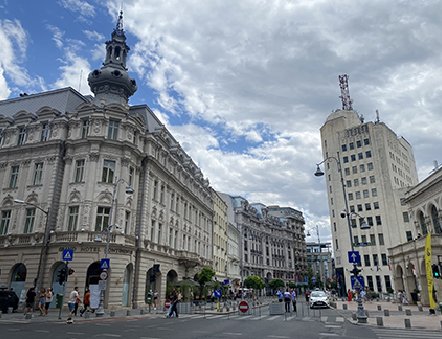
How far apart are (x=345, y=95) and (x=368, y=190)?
28.7 meters

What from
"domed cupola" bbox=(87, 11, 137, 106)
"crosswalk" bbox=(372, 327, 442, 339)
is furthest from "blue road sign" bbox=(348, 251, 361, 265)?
"domed cupola" bbox=(87, 11, 137, 106)

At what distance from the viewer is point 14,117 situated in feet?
130

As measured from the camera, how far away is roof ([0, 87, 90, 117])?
39719mm

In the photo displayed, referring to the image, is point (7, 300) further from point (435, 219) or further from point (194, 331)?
point (435, 219)

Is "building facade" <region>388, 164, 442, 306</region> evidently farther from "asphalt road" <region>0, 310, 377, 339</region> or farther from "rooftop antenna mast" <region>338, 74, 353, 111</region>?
"rooftop antenna mast" <region>338, 74, 353, 111</region>

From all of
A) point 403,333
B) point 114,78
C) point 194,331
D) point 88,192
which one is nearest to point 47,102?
point 114,78

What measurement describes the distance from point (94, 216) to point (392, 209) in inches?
2571

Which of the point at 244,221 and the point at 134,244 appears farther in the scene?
the point at 244,221

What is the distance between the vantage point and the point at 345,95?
9556cm

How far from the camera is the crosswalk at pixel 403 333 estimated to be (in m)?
15.0

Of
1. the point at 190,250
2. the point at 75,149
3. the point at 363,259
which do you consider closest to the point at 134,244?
the point at 75,149

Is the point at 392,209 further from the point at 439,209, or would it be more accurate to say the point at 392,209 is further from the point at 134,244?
the point at 134,244

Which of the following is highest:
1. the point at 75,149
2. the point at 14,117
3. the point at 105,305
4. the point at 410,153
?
the point at 410,153

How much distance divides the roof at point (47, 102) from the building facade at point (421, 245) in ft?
129
